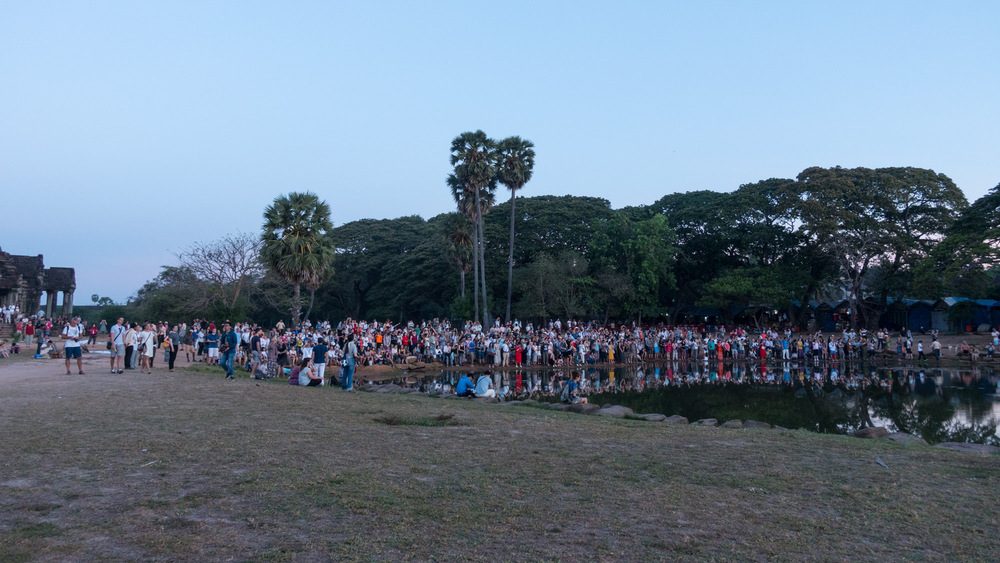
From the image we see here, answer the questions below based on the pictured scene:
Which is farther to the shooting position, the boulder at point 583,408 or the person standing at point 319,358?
the person standing at point 319,358

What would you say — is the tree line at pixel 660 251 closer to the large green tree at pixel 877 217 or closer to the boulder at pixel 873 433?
the large green tree at pixel 877 217

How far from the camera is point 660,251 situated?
41938mm

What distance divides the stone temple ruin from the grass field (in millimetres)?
32007

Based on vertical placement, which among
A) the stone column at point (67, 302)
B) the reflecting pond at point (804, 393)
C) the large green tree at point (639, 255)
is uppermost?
the large green tree at point (639, 255)

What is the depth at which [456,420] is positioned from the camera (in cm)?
1030

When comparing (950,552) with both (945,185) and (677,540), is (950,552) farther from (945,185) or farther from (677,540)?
(945,185)

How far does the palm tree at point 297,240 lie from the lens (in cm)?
2734

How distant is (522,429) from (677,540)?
503cm

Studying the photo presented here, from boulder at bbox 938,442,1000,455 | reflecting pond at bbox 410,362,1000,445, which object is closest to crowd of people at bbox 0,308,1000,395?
reflecting pond at bbox 410,362,1000,445

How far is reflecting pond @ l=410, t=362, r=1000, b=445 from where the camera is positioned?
13.1m

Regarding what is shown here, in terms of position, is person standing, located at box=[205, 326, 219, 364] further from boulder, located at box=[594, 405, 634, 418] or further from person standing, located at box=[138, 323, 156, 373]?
boulder, located at box=[594, 405, 634, 418]

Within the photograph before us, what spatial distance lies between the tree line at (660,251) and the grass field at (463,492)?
68.3ft

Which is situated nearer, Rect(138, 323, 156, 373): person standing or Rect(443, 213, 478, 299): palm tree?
Rect(138, 323, 156, 373): person standing

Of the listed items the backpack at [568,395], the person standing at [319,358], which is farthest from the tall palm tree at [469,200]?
the backpack at [568,395]
